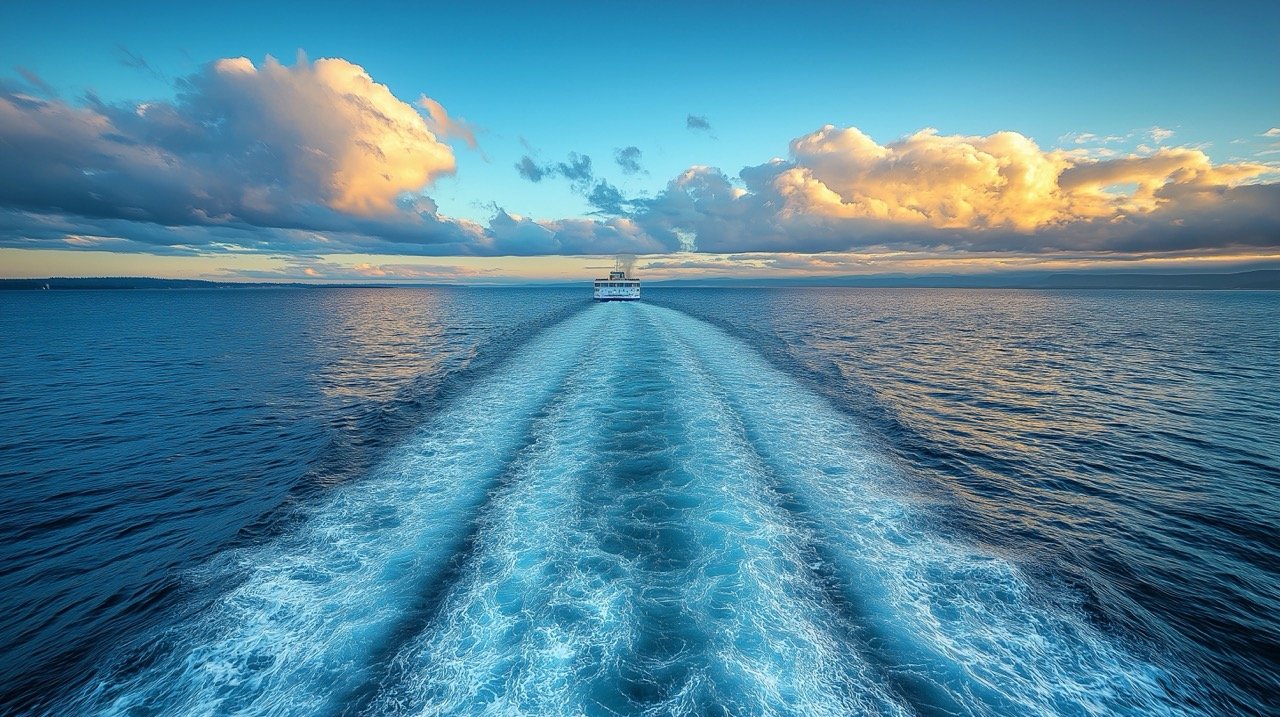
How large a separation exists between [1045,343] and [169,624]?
68.1 metres

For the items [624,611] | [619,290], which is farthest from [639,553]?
[619,290]

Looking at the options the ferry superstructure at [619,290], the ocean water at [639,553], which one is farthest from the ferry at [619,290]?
the ocean water at [639,553]

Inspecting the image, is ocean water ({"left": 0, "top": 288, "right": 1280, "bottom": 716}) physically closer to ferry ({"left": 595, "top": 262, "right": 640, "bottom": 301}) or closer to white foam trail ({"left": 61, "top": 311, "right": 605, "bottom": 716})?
white foam trail ({"left": 61, "top": 311, "right": 605, "bottom": 716})

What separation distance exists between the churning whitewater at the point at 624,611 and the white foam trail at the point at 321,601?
0.15 feet

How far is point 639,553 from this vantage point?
10719 mm

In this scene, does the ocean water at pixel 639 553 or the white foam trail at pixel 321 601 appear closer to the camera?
the white foam trail at pixel 321 601

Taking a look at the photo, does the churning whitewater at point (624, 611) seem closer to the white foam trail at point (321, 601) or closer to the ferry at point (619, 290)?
the white foam trail at point (321, 601)

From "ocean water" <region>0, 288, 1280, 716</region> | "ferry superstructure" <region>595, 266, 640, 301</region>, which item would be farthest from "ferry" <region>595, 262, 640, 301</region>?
"ocean water" <region>0, 288, 1280, 716</region>

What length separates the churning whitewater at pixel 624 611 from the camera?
734 cm

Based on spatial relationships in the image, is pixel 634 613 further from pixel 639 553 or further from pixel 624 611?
pixel 639 553

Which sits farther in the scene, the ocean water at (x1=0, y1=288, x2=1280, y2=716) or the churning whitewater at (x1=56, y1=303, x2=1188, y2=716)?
the ocean water at (x1=0, y1=288, x2=1280, y2=716)

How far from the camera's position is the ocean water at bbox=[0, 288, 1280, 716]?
763 cm

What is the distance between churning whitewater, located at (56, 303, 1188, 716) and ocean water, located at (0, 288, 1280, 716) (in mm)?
62

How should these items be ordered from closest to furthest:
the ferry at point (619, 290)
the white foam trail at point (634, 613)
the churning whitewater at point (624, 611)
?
the white foam trail at point (634, 613)
the churning whitewater at point (624, 611)
the ferry at point (619, 290)
